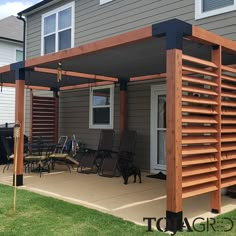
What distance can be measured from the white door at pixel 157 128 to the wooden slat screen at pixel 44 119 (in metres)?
3.90

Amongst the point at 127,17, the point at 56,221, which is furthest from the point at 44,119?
the point at 56,221

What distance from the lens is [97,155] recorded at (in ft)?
27.0

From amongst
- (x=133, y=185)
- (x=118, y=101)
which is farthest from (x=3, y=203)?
(x=118, y=101)

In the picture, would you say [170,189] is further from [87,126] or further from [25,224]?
[87,126]

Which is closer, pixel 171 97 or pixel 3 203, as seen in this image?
pixel 171 97

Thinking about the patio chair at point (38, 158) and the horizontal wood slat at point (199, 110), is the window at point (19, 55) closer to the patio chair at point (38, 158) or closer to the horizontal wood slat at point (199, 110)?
the patio chair at point (38, 158)

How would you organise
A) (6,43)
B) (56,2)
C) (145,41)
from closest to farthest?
(145,41) → (56,2) → (6,43)

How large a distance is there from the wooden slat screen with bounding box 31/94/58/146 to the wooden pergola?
3.91 m

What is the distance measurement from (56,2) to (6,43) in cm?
706

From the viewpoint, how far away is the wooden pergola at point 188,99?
390cm

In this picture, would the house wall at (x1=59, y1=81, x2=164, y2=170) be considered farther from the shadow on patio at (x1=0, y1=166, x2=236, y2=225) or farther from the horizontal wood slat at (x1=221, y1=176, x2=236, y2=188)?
the horizontal wood slat at (x1=221, y1=176, x2=236, y2=188)

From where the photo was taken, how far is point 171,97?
3.89 meters

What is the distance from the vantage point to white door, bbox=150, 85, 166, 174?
8.05 meters

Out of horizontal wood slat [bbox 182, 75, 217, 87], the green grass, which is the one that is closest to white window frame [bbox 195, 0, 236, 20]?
horizontal wood slat [bbox 182, 75, 217, 87]
